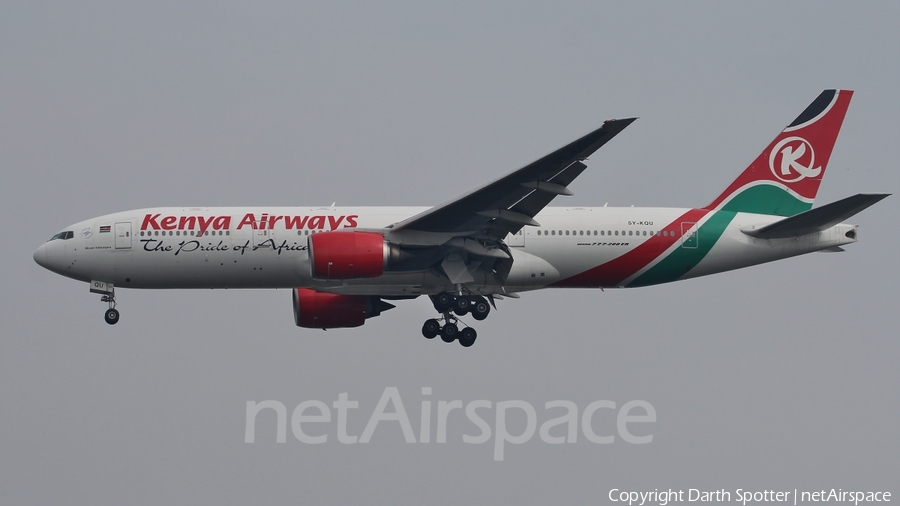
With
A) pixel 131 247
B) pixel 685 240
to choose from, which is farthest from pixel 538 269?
pixel 131 247

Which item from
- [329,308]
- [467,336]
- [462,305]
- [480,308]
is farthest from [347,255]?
[467,336]

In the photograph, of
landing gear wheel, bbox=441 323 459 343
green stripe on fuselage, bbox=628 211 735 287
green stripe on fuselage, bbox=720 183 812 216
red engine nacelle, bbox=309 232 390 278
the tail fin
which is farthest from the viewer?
the tail fin

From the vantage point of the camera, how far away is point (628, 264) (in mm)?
36438

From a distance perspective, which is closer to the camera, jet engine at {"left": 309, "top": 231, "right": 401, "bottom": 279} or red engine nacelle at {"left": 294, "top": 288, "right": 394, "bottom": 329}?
jet engine at {"left": 309, "top": 231, "right": 401, "bottom": 279}

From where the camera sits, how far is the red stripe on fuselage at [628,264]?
36.4 meters

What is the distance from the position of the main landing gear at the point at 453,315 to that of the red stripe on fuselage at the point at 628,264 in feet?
7.77

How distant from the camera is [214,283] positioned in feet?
119

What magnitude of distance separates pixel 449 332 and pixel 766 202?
34.8ft

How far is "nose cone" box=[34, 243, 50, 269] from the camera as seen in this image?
121 feet

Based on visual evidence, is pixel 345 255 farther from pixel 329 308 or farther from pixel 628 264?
pixel 628 264

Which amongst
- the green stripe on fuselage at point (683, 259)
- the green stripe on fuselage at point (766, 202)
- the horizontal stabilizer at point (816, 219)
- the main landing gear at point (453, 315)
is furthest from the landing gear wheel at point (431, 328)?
the horizontal stabilizer at point (816, 219)

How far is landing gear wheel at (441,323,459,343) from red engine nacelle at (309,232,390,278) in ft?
14.4

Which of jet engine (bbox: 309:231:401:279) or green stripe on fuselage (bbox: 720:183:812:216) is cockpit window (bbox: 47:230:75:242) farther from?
green stripe on fuselage (bbox: 720:183:812:216)

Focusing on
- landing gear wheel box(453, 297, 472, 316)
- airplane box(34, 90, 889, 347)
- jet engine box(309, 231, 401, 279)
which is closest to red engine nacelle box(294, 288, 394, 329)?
airplane box(34, 90, 889, 347)
